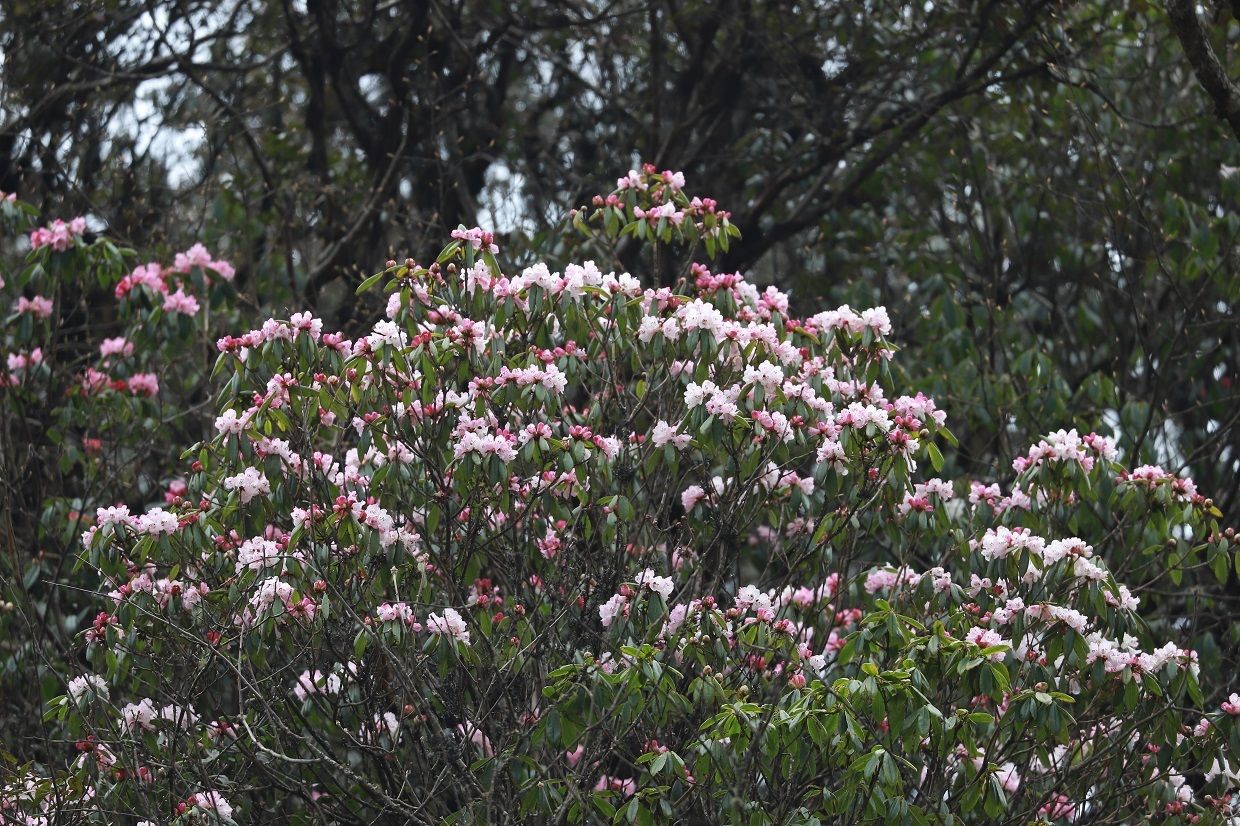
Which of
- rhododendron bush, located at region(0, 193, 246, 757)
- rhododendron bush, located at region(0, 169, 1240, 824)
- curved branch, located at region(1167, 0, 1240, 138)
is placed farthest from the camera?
rhododendron bush, located at region(0, 193, 246, 757)

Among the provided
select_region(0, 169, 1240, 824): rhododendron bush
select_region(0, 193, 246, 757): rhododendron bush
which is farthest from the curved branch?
select_region(0, 193, 246, 757): rhododendron bush

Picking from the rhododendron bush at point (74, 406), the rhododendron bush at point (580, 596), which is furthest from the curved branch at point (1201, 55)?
the rhododendron bush at point (74, 406)

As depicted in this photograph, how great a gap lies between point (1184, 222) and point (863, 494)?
4.51 meters

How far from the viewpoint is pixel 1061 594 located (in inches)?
210

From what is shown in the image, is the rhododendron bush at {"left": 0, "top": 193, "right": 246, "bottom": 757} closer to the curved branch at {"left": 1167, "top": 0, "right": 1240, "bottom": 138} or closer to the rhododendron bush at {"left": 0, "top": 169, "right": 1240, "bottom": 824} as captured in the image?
the rhododendron bush at {"left": 0, "top": 169, "right": 1240, "bottom": 824}

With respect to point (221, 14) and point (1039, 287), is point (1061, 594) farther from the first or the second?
point (221, 14)

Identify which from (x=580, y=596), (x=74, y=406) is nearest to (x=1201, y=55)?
(x=580, y=596)

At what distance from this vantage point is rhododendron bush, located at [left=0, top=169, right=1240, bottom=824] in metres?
4.85

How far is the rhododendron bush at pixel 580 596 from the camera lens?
191 inches

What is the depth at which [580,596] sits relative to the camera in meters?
5.55

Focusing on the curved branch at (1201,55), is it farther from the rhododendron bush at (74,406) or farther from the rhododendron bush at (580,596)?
the rhododendron bush at (74,406)

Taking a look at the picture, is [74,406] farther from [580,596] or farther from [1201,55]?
[1201,55]

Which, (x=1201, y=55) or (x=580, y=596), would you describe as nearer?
(x=580, y=596)

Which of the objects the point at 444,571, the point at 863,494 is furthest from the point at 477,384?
the point at 863,494
